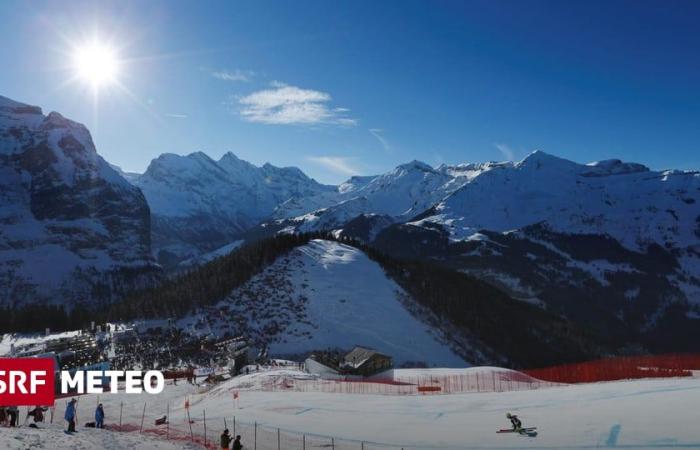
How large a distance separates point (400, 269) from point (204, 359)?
250ft

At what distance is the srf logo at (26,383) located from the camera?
4947 centimetres

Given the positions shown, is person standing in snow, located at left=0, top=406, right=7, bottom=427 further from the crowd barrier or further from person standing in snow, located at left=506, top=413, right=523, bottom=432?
person standing in snow, located at left=506, top=413, right=523, bottom=432

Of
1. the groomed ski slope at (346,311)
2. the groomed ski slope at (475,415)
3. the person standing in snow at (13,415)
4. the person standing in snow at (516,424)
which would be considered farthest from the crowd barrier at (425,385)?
the groomed ski slope at (346,311)

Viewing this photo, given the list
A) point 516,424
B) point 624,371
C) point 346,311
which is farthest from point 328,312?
point 516,424

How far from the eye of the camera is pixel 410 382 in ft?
241

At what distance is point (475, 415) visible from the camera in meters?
46.2

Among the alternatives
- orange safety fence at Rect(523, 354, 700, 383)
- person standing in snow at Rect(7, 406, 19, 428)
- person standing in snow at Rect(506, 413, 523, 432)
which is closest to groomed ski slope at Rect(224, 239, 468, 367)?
orange safety fence at Rect(523, 354, 700, 383)

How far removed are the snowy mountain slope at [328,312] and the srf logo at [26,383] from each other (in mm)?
55551

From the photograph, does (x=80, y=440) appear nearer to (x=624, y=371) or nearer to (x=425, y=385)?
(x=425, y=385)

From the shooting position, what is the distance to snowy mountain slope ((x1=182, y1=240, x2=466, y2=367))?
380ft

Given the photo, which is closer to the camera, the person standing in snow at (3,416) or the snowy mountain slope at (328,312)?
the person standing in snow at (3,416)

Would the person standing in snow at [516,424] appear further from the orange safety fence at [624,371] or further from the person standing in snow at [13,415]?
the person standing in snow at [13,415]

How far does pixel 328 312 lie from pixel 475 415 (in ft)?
275

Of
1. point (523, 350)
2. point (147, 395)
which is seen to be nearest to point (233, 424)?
point (147, 395)
